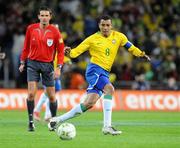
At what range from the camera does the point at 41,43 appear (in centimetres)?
1598

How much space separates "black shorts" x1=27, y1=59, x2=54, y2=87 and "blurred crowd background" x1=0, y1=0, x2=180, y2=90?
1033 cm

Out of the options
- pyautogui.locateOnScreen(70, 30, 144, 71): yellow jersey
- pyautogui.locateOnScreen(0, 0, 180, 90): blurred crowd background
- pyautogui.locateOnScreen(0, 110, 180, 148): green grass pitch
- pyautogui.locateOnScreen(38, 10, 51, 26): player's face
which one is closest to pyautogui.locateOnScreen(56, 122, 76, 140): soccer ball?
pyautogui.locateOnScreen(0, 110, 180, 148): green grass pitch

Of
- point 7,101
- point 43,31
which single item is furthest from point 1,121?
point 7,101

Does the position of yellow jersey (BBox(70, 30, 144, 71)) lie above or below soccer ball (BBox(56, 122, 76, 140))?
above

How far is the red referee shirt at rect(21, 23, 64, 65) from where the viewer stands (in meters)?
16.0

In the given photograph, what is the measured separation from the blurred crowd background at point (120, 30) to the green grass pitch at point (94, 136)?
775 cm

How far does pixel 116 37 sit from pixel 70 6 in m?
14.3

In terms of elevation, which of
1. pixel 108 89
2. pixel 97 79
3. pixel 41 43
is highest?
pixel 41 43

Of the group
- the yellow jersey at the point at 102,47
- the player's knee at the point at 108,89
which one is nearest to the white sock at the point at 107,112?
the player's knee at the point at 108,89

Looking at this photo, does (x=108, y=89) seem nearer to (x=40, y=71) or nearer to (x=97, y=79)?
(x=97, y=79)

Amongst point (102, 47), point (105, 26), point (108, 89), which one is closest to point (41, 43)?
point (102, 47)

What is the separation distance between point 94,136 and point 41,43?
272cm

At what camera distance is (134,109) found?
25656 mm

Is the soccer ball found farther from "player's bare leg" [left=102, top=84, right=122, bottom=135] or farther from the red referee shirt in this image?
the red referee shirt
